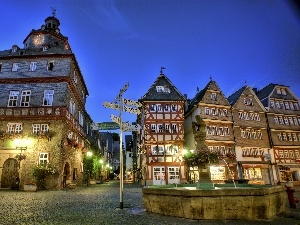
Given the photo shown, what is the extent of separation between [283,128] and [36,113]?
3707cm

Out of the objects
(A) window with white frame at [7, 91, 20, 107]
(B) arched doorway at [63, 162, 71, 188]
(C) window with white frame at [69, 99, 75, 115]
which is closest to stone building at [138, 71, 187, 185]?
(C) window with white frame at [69, 99, 75, 115]

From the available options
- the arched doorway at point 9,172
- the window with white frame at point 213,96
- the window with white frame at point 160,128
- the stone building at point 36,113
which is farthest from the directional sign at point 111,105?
the window with white frame at point 213,96

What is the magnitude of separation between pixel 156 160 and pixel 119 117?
21.7 m

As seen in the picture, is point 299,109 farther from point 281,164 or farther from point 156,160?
point 156,160

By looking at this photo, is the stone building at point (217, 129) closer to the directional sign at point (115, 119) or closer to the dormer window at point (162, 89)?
the dormer window at point (162, 89)

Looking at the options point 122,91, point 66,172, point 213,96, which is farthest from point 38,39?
point 122,91

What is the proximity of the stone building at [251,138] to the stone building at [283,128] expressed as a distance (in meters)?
1.29

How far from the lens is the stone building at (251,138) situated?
3516cm

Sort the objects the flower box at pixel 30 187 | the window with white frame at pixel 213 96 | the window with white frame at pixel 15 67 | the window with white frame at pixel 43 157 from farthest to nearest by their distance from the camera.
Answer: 1. the window with white frame at pixel 213 96
2. the window with white frame at pixel 15 67
3. the window with white frame at pixel 43 157
4. the flower box at pixel 30 187

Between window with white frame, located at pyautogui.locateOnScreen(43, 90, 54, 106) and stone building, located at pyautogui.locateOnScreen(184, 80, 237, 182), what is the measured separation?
791 inches

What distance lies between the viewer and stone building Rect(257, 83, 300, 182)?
120 ft

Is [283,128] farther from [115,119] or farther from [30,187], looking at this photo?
[30,187]

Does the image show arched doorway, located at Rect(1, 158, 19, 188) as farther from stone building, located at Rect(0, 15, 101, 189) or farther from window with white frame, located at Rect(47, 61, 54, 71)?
window with white frame, located at Rect(47, 61, 54, 71)

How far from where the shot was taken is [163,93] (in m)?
35.5
